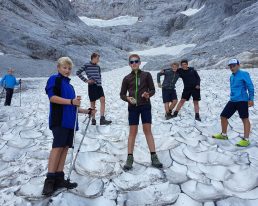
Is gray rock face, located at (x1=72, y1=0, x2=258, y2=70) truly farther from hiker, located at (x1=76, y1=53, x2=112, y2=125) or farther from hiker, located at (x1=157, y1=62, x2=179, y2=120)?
hiker, located at (x1=76, y1=53, x2=112, y2=125)

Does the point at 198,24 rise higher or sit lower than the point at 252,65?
higher

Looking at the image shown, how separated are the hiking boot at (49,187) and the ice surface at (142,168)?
0.12m

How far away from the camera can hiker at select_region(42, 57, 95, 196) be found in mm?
4410

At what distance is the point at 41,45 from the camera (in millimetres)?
43500

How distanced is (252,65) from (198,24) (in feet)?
196

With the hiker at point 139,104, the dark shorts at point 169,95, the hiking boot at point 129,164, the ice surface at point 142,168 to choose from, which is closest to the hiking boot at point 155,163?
the hiker at point 139,104

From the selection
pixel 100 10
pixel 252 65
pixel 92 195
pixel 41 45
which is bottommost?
pixel 92 195

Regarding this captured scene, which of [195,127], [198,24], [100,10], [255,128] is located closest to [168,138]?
[195,127]

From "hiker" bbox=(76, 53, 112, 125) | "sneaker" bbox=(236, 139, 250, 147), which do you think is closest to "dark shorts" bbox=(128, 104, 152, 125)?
"sneaker" bbox=(236, 139, 250, 147)

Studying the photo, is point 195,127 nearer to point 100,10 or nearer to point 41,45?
point 41,45

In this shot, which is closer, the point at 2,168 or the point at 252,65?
the point at 2,168

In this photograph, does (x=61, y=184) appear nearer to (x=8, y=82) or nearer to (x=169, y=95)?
(x=169, y=95)

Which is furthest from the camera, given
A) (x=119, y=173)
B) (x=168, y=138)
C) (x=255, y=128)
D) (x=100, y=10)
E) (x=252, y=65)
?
(x=100, y=10)

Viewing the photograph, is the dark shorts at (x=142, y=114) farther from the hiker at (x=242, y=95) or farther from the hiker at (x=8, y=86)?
the hiker at (x=8, y=86)
